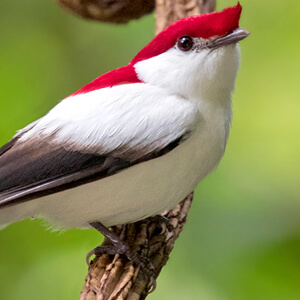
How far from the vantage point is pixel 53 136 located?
4.42 feet

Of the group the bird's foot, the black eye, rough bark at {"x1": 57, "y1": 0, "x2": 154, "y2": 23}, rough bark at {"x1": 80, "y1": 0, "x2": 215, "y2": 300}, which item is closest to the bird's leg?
rough bark at {"x1": 80, "y1": 0, "x2": 215, "y2": 300}

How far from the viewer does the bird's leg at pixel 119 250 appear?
1.42 m

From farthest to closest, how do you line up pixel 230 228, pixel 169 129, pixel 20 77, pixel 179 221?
pixel 20 77
pixel 230 228
pixel 179 221
pixel 169 129

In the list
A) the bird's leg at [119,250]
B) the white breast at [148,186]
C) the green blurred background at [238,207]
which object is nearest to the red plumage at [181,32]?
the white breast at [148,186]

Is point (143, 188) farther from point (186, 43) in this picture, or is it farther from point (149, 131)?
point (186, 43)

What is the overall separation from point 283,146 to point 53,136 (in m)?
1.03

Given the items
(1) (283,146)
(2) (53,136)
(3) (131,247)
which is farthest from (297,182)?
(2) (53,136)

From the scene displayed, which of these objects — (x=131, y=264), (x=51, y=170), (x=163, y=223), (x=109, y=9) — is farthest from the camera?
(x=109, y=9)

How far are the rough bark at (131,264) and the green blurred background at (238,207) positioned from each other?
467 mm

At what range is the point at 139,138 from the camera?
1.31 meters

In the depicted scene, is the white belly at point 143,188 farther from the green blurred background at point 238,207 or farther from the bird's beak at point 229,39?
the green blurred background at point 238,207

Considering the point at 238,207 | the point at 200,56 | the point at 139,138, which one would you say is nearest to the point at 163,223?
the point at 139,138

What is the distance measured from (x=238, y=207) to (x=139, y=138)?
0.90 metres

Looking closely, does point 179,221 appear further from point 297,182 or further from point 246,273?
point 297,182
